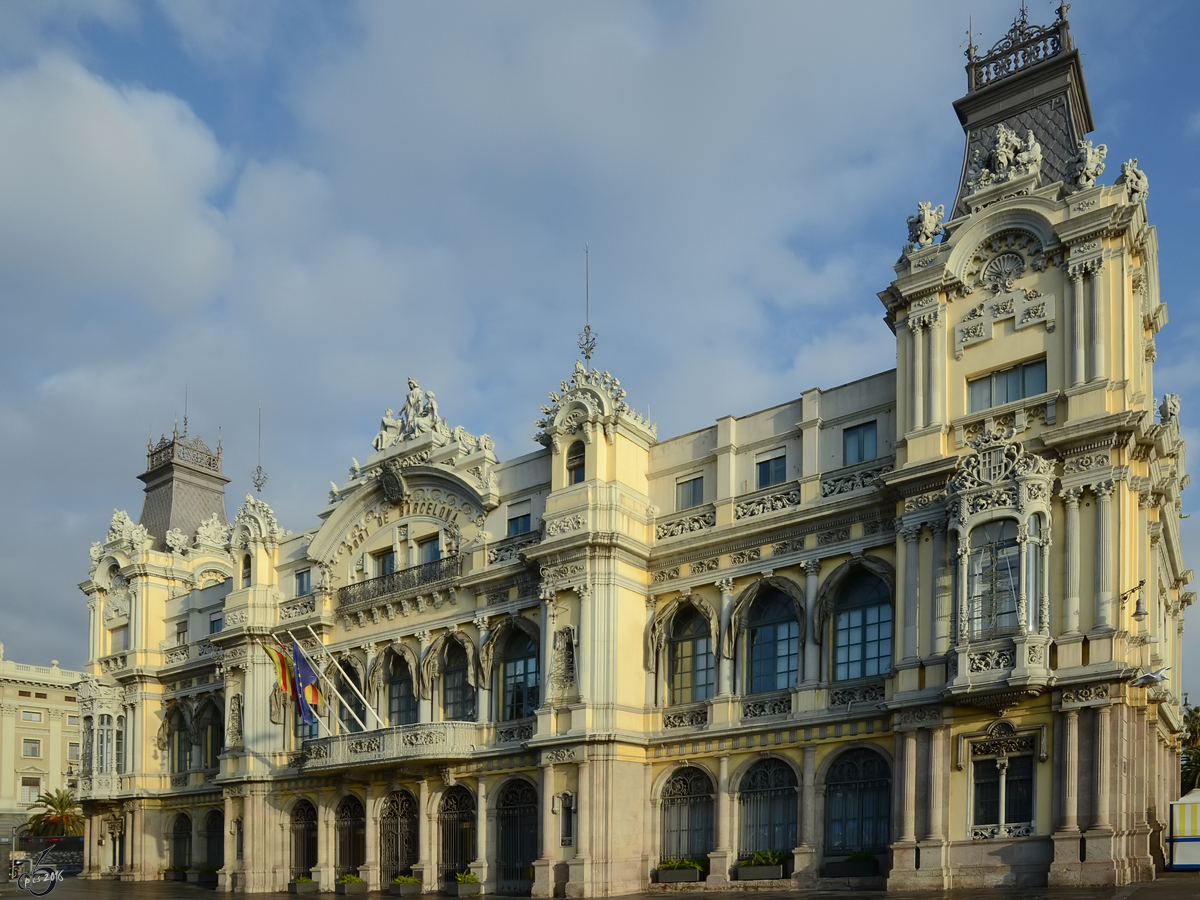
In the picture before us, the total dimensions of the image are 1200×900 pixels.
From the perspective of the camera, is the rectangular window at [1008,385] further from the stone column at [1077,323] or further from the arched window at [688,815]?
the arched window at [688,815]

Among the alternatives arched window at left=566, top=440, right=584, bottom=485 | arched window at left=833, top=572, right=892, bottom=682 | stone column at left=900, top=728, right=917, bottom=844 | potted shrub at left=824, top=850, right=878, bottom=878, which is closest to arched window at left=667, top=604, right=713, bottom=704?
arched window at left=833, top=572, right=892, bottom=682

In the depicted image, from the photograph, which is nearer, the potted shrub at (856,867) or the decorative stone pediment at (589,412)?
the potted shrub at (856,867)

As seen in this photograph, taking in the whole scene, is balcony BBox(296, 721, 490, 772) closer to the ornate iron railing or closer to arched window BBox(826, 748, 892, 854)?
the ornate iron railing

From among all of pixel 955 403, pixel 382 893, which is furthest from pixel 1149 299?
pixel 382 893

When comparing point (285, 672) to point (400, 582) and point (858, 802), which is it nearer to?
point (400, 582)

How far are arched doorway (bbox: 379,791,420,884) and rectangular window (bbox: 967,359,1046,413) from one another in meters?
22.5

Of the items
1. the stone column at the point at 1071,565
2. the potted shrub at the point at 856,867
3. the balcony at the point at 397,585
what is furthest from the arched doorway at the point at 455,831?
the stone column at the point at 1071,565

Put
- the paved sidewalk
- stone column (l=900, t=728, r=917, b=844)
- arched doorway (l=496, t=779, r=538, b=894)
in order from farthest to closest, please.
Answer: arched doorway (l=496, t=779, r=538, b=894) → stone column (l=900, t=728, r=917, b=844) → the paved sidewalk

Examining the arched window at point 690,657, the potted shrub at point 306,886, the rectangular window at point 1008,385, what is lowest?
the potted shrub at point 306,886

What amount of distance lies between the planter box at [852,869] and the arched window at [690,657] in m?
5.96

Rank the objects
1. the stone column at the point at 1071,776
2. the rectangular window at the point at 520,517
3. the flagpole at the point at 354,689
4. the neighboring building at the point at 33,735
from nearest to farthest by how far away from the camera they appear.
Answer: the stone column at the point at 1071,776, the rectangular window at the point at 520,517, the flagpole at the point at 354,689, the neighboring building at the point at 33,735

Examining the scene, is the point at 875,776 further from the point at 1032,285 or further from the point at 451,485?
the point at 451,485

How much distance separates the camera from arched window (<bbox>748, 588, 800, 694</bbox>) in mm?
33188

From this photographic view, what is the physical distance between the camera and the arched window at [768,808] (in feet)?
105
